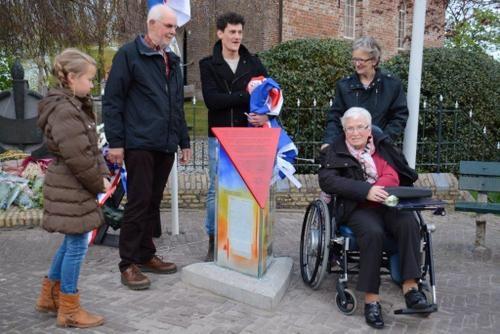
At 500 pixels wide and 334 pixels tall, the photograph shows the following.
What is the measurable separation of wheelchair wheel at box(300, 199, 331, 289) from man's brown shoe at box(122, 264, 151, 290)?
122 cm

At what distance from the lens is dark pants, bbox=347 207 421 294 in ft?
11.7

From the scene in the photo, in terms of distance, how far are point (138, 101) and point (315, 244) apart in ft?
5.49

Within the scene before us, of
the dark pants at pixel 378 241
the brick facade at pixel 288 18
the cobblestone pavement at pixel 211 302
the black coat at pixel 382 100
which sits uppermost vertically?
the brick facade at pixel 288 18

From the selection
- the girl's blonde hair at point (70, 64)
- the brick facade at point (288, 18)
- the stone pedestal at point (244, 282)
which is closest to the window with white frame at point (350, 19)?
the brick facade at point (288, 18)

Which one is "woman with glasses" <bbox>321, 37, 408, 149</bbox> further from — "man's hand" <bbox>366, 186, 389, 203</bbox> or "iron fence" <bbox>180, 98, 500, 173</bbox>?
"iron fence" <bbox>180, 98, 500, 173</bbox>

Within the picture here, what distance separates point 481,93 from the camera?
795cm

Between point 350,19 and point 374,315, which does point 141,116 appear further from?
point 350,19

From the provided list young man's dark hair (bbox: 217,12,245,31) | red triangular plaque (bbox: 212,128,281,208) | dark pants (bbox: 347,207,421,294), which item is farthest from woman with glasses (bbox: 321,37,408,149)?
young man's dark hair (bbox: 217,12,245,31)

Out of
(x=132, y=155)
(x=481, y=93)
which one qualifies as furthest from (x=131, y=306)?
(x=481, y=93)

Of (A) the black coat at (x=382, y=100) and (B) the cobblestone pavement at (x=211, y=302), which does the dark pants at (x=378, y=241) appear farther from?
(A) the black coat at (x=382, y=100)

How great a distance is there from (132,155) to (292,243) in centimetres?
226

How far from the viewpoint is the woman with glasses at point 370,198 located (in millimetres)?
3559

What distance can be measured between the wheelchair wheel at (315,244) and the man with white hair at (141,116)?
47.0 inches

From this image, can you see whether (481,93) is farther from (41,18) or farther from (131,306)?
(41,18)
